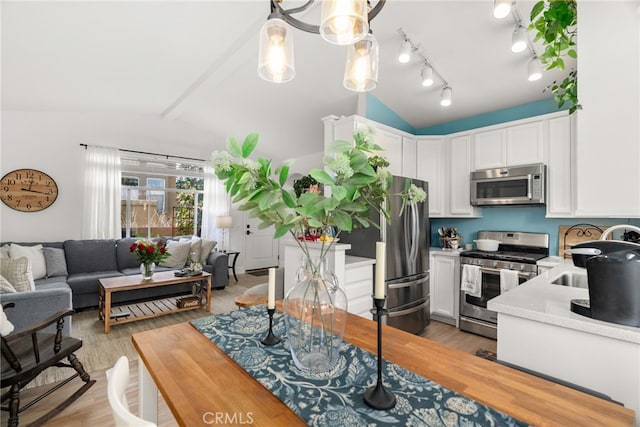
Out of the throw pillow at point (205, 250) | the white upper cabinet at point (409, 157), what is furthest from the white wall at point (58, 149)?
the white upper cabinet at point (409, 157)

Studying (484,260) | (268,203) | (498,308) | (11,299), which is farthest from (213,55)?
(484,260)

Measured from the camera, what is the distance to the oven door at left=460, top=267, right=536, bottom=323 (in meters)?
3.10

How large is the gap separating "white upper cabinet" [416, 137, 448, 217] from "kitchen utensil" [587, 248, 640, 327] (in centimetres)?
281

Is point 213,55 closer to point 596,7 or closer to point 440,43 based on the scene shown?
point 440,43

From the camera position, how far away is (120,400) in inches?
27.2

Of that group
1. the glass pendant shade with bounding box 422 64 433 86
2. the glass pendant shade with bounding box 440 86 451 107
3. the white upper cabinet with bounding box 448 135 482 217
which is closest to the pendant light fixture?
the glass pendant shade with bounding box 422 64 433 86

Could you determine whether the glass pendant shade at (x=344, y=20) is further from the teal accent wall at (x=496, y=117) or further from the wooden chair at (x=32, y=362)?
the teal accent wall at (x=496, y=117)

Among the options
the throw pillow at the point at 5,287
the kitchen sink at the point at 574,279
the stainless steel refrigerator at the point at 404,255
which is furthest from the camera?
the stainless steel refrigerator at the point at 404,255

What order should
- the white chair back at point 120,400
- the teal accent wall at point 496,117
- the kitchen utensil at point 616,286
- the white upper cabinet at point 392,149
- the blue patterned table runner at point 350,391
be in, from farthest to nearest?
the white upper cabinet at point 392,149 < the teal accent wall at point 496,117 < the kitchen utensil at point 616,286 < the blue patterned table runner at point 350,391 < the white chair back at point 120,400

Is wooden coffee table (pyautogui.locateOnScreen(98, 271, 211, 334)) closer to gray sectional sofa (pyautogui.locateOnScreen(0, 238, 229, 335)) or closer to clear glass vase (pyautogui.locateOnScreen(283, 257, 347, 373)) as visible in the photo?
gray sectional sofa (pyautogui.locateOnScreen(0, 238, 229, 335))

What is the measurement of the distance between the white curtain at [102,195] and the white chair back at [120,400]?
16.0 feet

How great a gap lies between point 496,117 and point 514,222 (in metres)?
1.32

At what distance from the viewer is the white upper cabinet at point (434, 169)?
3857mm

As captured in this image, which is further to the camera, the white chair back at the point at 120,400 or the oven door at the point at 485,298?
the oven door at the point at 485,298
